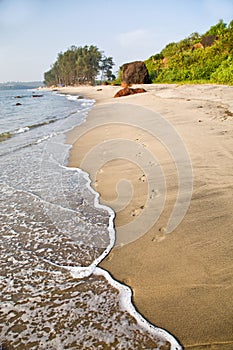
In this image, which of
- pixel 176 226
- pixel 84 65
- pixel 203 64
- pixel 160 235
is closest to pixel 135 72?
pixel 203 64

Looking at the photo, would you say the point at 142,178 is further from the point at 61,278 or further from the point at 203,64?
the point at 203,64

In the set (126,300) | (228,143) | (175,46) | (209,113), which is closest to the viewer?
(126,300)

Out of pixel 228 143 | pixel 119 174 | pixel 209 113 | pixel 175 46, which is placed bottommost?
pixel 119 174

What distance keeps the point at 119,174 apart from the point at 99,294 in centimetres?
242

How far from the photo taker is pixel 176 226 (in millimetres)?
2643

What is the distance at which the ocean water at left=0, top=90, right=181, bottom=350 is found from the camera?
1.60m

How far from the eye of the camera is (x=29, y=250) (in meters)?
2.53

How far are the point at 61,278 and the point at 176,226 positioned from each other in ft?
3.93

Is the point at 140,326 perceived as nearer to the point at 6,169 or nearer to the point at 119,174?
the point at 119,174

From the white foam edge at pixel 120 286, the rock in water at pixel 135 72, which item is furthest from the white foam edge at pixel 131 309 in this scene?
the rock in water at pixel 135 72

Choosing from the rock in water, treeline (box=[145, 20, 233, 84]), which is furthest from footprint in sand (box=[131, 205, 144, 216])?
the rock in water

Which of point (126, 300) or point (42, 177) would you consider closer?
point (126, 300)

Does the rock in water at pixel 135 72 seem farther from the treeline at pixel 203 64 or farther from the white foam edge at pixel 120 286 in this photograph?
the white foam edge at pixel 120 286

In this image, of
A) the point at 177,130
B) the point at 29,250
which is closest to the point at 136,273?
the point at 29,250
